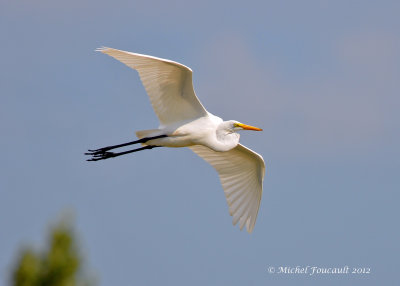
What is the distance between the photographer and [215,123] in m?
14.1

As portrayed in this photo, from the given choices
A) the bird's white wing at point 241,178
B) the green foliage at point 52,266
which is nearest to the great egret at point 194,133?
the bird's white wing at point 241,178

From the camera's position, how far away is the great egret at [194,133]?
1314 centimetres

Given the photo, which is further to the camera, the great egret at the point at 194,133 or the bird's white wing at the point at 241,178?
the bird's white wing at the point at 241,178

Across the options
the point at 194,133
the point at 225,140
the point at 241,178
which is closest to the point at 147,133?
the point at 194,133

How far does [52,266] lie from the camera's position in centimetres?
716

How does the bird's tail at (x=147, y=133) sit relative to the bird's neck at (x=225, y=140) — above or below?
above

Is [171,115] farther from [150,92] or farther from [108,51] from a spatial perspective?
[108,51]

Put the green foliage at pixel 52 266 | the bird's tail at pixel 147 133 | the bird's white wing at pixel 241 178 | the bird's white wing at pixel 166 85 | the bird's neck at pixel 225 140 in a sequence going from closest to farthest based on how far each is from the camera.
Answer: the green foliage at pixel 52 266
the bird's white wing at pixel 166 85
the bird's tail at pixel 147 133
the bird's neck at pixel 225 140
the bird's white wing at pixel 241 178

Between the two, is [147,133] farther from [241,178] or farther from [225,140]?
[241,178]

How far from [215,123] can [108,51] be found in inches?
104

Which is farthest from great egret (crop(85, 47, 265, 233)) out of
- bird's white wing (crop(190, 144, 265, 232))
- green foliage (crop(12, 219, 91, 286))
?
green foliage (crop(12, 219, 91, 286))

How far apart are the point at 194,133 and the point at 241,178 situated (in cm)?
213

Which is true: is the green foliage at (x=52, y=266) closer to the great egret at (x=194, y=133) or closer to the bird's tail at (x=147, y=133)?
the great egret at (x=194, y=133)

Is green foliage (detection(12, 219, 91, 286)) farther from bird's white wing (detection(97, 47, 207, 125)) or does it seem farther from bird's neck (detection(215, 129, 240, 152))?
bird's neck (detection(215, 129, 240, 152))
